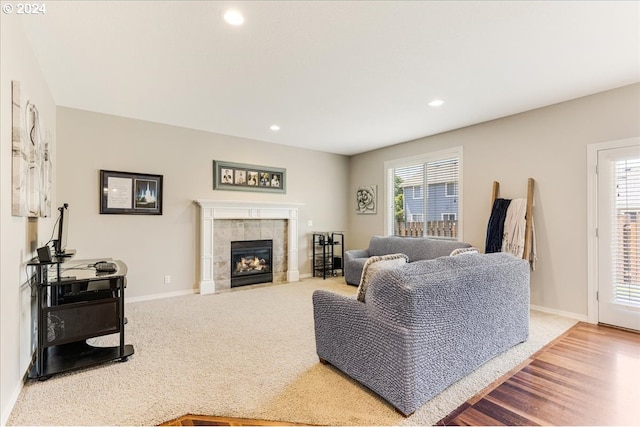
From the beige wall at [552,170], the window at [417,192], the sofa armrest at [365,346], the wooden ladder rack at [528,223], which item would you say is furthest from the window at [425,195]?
the sofa armrest at [365,346]

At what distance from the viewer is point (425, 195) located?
216 inches

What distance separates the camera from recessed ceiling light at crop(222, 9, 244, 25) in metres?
2.13

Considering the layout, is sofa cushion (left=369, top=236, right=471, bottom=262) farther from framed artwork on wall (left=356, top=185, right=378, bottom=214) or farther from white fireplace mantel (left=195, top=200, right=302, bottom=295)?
white fireplace mantel (left=195, top=200, right=302, bottom=295)

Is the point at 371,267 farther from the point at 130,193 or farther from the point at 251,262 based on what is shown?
the point at 130,193

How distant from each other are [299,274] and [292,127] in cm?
289

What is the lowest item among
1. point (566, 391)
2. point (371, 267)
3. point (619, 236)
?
point (566, 391)

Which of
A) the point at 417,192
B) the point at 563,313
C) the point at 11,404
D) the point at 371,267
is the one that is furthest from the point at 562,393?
the point at 417,192

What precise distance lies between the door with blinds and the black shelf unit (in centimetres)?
410

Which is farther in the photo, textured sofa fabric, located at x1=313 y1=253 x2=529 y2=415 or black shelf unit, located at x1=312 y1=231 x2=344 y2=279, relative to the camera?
black shelf unit, located at x1=312 y1=231 x2=344 y2=279

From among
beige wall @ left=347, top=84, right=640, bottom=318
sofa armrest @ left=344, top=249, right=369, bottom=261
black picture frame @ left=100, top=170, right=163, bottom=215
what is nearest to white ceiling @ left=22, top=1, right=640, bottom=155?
beige wall @ left=347, top=84, right=640, bottom=318

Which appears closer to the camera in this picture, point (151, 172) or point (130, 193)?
Result: point (130, 193)

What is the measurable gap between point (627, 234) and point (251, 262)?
5159mm

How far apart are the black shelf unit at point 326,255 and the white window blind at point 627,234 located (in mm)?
4205

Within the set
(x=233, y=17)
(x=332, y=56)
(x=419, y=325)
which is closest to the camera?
(x=419, y=325)
